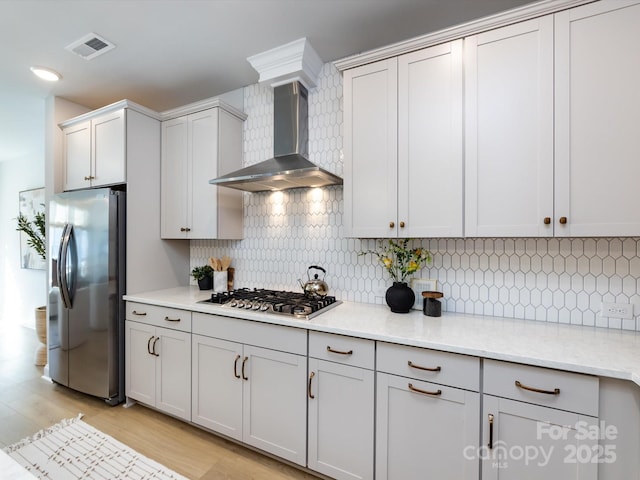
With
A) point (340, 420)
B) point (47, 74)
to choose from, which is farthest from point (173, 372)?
point (47, 74)

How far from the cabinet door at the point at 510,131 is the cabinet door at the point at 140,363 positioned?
251cm

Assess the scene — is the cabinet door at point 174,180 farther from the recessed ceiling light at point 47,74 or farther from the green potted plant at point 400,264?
the green potted plant at point 400,264

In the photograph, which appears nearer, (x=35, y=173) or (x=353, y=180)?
(x=353, y=180)

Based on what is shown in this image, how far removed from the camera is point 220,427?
2078 mm

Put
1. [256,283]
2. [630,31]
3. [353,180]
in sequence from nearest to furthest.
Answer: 1. [630,31]
2. [353,180]
3. [256,283]

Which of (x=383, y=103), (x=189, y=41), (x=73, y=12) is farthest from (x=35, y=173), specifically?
(x=383, y=103)

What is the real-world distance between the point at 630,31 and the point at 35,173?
6.83 m

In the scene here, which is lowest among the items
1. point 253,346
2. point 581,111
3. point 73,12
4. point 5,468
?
point 253,346

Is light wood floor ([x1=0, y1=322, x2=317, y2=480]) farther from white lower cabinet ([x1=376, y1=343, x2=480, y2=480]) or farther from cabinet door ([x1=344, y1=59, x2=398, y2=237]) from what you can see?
cabinet door ([x1=344, y1=59, x2=398, y2=237])

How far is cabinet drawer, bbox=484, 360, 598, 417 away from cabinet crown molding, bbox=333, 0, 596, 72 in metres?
1.71

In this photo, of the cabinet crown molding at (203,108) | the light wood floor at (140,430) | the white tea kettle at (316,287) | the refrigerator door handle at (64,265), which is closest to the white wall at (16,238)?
the light wood floor at (140,430)

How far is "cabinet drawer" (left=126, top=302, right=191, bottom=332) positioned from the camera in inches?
88.2

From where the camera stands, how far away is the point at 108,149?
2684mm

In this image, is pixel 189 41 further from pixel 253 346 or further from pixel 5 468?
pixel 5 468
